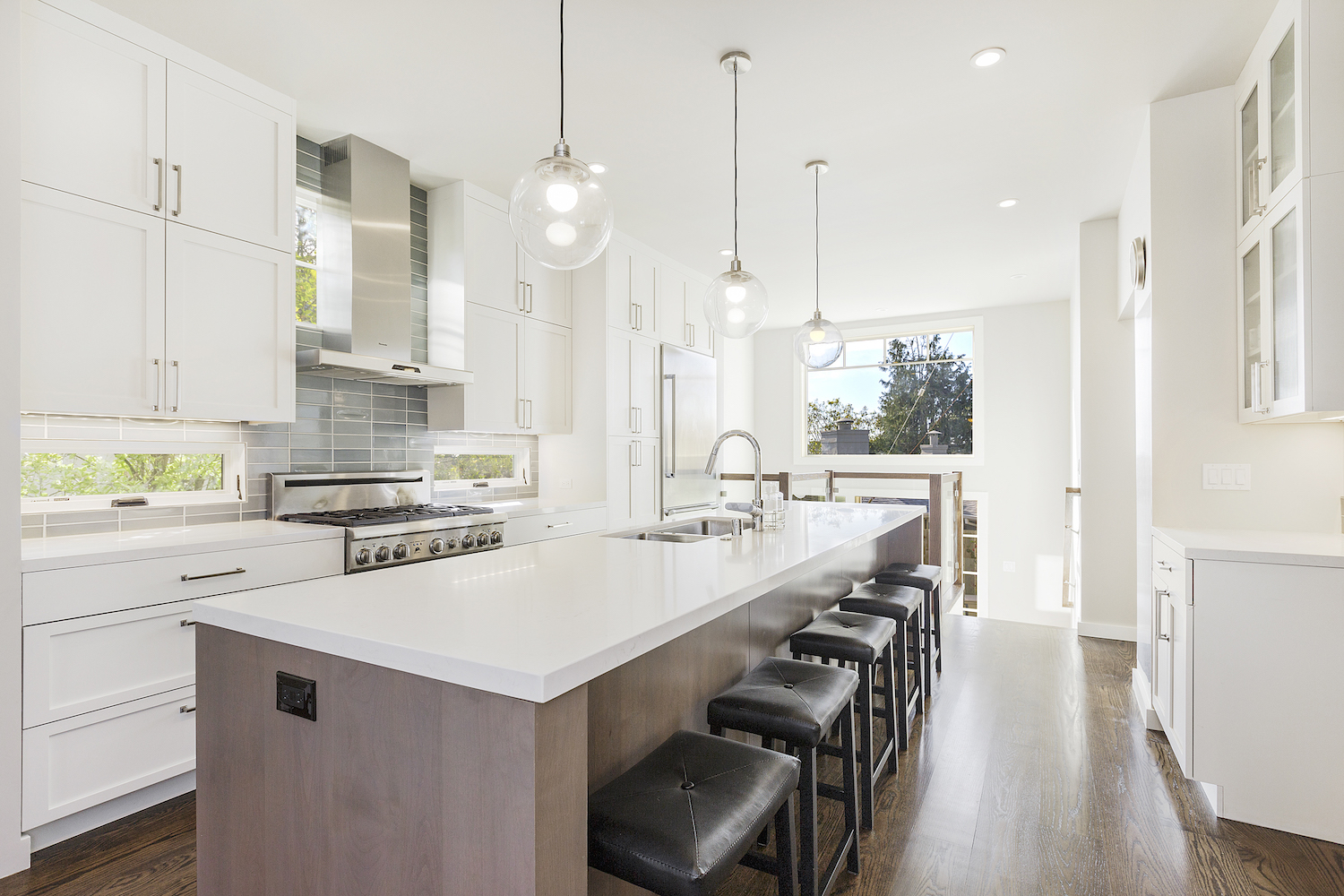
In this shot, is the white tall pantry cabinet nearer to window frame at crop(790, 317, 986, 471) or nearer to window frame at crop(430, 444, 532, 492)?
window frame at crop(430, 444, 532, 492)

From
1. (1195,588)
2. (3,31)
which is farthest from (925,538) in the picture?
(3,31)

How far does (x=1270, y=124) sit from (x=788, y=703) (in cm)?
265

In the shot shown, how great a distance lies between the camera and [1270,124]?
2389mm

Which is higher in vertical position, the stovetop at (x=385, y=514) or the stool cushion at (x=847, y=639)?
the stovetop at (x=385, y=514)

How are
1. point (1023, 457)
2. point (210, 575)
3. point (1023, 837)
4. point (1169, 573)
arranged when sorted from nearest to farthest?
point (1023, 837) < point (210, 575) < point (1169, 573) < point (1023, 457)

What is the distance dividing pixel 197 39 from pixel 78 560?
185cm

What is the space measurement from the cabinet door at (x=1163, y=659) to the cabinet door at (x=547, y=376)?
3253 mm

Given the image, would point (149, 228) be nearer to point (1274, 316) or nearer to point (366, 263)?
point (366, 263)

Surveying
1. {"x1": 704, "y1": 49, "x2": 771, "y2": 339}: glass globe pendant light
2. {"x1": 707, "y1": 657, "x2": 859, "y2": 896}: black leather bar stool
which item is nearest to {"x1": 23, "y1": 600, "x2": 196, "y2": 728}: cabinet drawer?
{"x1": 707, "y1": 657, "x2": 859, "y2": 896}: black leather bar stool

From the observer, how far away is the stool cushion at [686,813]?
1.04m

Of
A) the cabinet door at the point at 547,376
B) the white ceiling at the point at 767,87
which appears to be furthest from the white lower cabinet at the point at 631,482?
the white ceiling at the point at 767,87

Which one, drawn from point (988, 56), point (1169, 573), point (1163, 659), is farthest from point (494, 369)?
point (1163, 659)

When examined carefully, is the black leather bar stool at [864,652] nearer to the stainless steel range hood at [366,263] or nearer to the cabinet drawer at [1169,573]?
the cabinet drawer at [1169,573]

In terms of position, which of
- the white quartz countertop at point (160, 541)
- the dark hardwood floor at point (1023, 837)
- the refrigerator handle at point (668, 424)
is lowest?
the dark hardwood floor at point (1023, 837)
